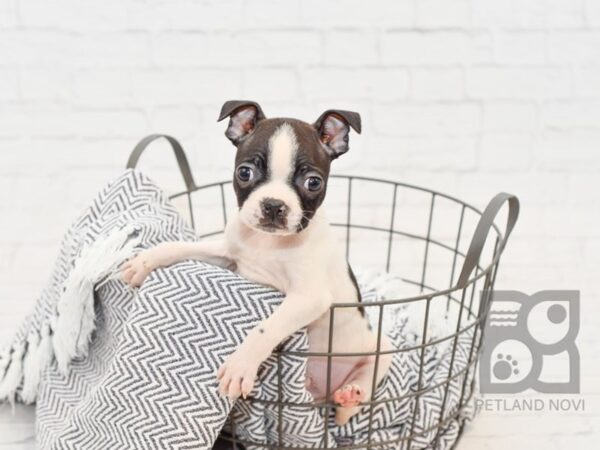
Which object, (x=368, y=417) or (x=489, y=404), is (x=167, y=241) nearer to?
(x=368, y=417)

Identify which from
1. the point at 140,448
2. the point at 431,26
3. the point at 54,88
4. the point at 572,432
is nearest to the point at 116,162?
the point at 54,88

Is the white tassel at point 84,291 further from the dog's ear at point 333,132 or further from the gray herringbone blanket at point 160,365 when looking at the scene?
the dog's ear at point 333,132

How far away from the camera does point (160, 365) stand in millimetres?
1008

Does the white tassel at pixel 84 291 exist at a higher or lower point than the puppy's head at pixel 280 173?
lower

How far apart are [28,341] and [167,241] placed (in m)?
0.32

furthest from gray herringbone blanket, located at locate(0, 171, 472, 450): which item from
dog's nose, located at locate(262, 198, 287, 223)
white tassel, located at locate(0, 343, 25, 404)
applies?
dog's nose, located at locate(262, 198, 287, 223)

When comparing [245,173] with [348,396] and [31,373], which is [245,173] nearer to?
[348,396]

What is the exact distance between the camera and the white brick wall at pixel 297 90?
1636 millimetres

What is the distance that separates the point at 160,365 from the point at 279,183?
0.87ft

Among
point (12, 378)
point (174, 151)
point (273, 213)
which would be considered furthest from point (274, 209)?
point (12, 378)

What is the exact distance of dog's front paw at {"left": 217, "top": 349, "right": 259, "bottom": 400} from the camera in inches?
38.2

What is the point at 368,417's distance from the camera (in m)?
1.14

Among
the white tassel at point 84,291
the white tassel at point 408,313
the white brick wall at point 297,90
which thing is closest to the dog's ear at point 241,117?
the white tassel at point 84,291

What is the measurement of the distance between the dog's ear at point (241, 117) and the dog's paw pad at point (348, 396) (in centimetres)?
35
